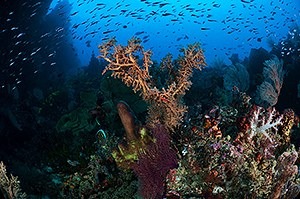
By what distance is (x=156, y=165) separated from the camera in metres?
4.59

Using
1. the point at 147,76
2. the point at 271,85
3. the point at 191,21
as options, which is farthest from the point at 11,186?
the point at 191,21

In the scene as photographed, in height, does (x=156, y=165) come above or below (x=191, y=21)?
above

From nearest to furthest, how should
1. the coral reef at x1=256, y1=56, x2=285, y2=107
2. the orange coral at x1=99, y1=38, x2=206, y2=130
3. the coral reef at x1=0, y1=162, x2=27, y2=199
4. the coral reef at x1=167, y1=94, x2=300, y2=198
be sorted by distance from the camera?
the coral reef at x1=167, y1=94, x2=300, y2=198, the orange coral at x1=99, y1=38, x2=206, y2=130, the coral reef at x1=0, y1=162, x2=27, y2=199, the coral reef at x1=256, y1=56, x2=285, y2=107

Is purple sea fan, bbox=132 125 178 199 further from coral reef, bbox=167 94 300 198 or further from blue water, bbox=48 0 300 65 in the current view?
blue water, bbox=48 0 300 65

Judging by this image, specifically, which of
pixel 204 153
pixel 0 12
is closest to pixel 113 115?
pixel 204 153

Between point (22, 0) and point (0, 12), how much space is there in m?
1.87

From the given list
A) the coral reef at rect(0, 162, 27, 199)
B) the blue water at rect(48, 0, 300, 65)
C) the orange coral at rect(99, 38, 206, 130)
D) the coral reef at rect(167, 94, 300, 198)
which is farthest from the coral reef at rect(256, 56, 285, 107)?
the coral reef at rect(0, 162, 27, 199)

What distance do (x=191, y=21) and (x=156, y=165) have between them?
45.6 m

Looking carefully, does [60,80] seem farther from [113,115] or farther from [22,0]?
[113,115]

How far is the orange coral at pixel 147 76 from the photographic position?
5273 mm

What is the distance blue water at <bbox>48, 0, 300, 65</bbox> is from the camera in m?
17.3

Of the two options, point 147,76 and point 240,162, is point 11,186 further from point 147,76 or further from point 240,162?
point 240,162

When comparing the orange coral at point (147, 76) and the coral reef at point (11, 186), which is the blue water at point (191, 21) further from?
the coral reef at point (11, 186)

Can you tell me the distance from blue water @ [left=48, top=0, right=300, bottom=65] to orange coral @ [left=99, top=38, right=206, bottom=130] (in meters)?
0.81
